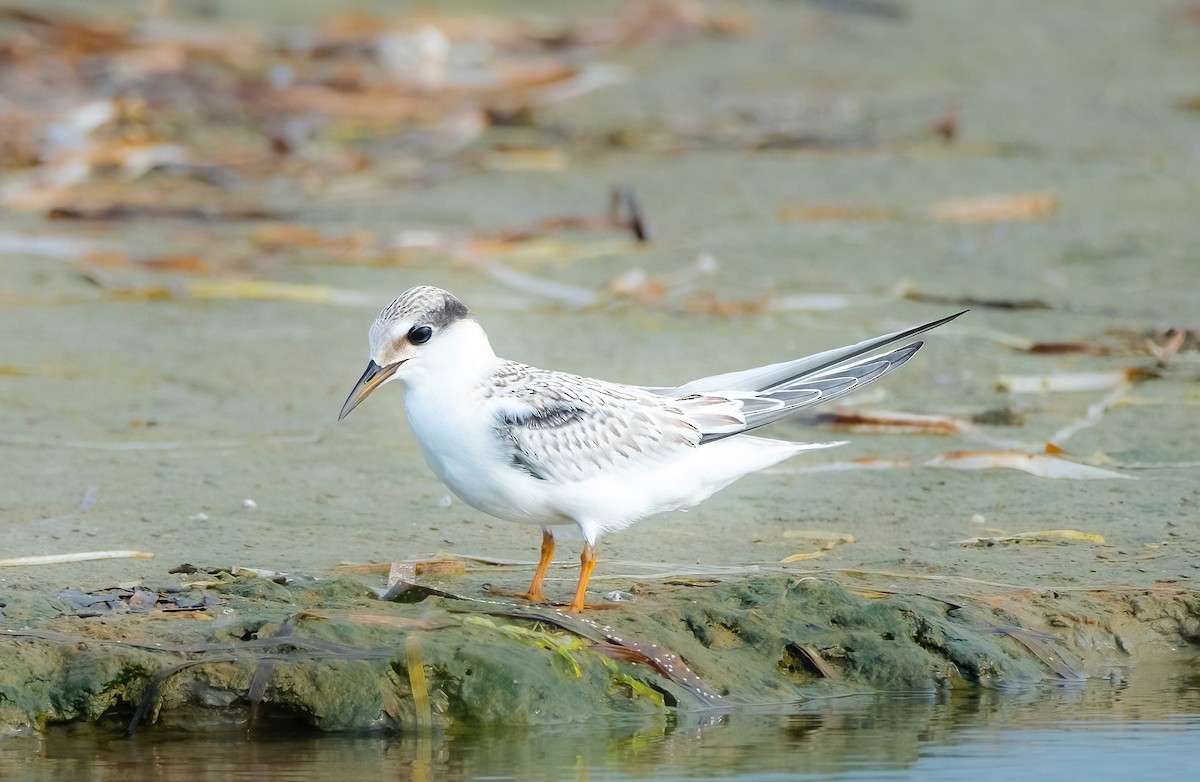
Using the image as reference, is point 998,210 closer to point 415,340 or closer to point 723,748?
point 415,340

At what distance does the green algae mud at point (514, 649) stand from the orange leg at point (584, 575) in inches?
3.0

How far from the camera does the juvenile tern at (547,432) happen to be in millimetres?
4547

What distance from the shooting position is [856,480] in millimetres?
6020

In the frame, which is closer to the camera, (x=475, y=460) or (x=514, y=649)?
(x=514, y=649)

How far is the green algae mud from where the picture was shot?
4.03 meters

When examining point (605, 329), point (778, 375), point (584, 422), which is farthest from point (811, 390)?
point (605, 329)

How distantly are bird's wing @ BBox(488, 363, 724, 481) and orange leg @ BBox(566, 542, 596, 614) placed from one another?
19cm

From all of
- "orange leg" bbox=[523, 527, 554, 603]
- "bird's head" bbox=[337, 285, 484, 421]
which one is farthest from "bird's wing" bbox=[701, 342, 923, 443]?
"bird's head" bbox=[337, 285, 484, 421]

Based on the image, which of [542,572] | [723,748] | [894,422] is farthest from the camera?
[894,422]

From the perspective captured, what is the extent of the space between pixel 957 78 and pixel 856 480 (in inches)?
338

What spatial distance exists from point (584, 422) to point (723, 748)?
1.09m

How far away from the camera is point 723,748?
12.9 feet

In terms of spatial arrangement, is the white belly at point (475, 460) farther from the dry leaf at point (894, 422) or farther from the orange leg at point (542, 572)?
the dry leaf at point (894, 422)

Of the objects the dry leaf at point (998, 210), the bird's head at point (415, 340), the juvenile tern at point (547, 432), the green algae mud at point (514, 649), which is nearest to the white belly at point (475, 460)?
the juvenile tern at point (547, 432)
